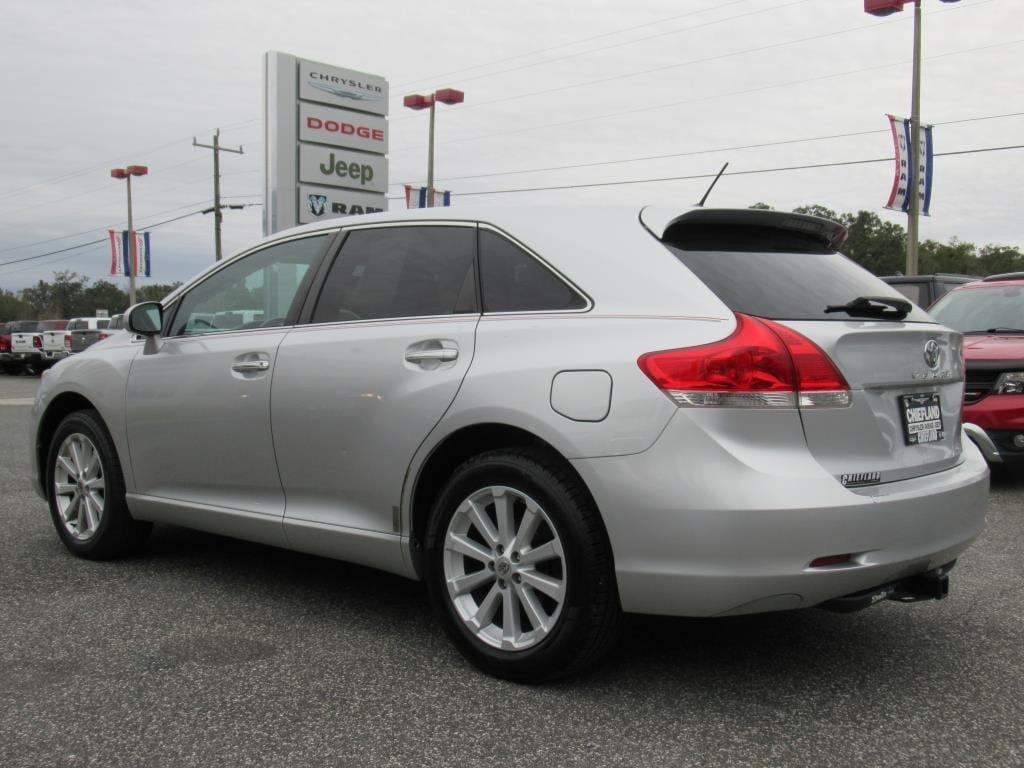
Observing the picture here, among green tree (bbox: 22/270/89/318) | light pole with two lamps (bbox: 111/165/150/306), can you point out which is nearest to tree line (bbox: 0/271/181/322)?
green tree (bbox: 22/270/89/318)

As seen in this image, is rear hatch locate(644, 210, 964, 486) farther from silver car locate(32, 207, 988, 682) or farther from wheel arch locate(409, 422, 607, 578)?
wheel arch locate(409, 422, 607, 578)

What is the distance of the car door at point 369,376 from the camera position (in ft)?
11.4

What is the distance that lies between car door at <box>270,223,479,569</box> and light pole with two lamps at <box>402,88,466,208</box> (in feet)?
90.5

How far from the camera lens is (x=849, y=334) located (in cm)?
298

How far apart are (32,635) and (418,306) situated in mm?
1935

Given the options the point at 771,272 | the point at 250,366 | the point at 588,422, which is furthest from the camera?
the point at 250,366

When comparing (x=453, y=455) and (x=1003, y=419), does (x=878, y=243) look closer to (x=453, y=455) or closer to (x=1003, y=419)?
(x=1003, y=419)

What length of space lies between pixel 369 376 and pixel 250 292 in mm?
1108

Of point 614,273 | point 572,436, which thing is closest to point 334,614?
point 572,436

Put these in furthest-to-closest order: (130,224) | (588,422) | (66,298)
Answer: (66,298) < (130,224) < (588,422)

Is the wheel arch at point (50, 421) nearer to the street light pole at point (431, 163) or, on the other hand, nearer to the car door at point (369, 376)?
the car door at point (369, 376)

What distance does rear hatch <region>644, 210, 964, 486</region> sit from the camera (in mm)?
2934

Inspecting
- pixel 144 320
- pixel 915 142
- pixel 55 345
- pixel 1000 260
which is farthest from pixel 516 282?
pixel 1000 260

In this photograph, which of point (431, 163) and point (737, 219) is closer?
point (737, 219)
